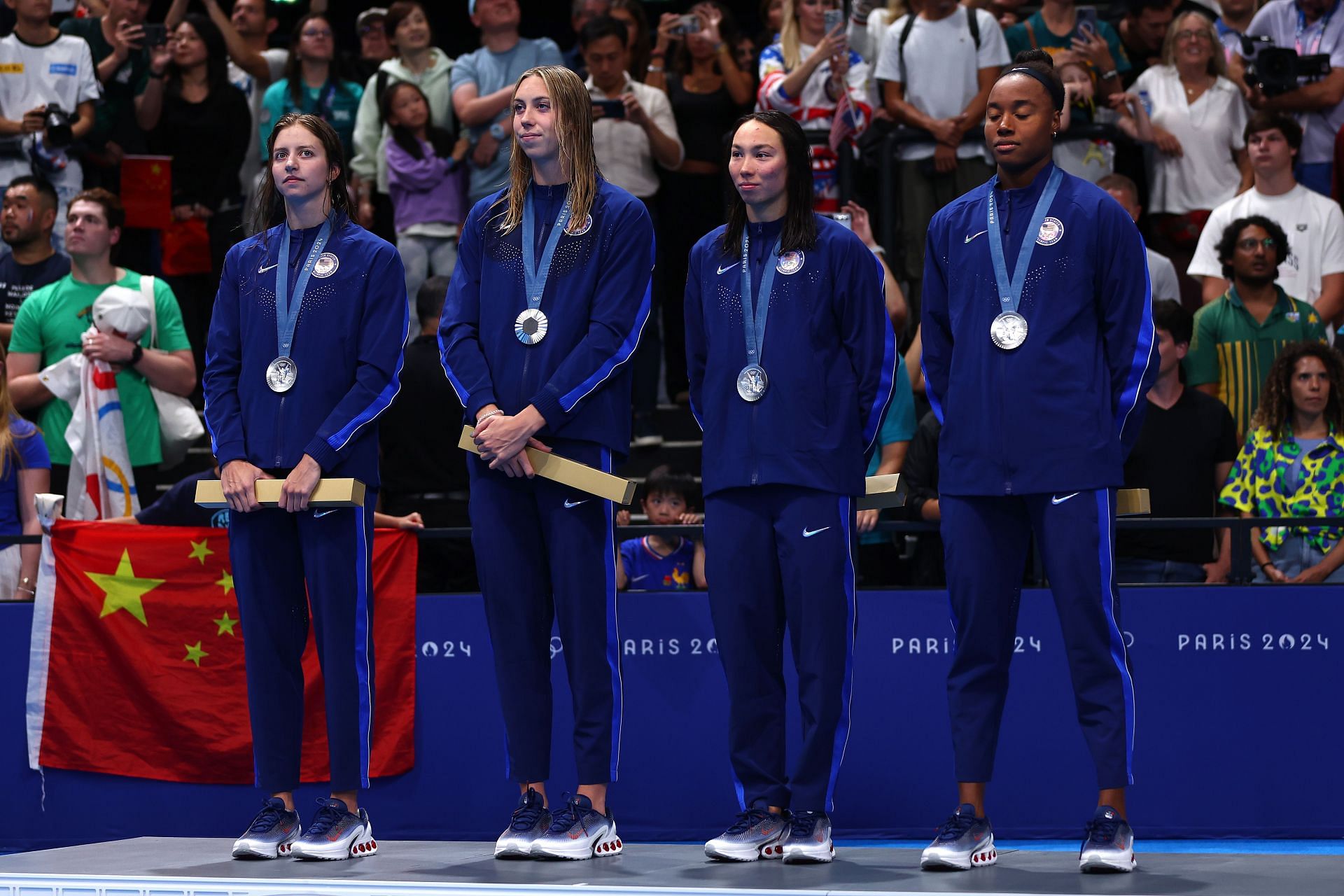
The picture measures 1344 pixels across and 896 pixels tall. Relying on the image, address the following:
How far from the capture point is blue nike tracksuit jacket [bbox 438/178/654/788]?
478cm

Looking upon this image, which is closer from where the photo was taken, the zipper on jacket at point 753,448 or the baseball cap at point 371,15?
the zipper on jacket at point 753,448

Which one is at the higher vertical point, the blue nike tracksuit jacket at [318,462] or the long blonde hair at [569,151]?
the long blonde hair at [569,151]

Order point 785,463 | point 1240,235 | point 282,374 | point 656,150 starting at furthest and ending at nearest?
point 656,150
point 1240,235
point 282,374
point 785,463

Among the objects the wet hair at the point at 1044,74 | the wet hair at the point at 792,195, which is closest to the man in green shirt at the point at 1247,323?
the wet hair at the point at 1044,74

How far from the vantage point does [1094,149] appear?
870cm

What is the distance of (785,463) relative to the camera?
4.65 m

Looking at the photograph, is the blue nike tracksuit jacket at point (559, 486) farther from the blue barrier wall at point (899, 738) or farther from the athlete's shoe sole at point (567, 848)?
the blue barrier wall at point (899, 738)

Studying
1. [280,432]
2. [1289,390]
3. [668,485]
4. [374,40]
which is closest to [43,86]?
[374,40]

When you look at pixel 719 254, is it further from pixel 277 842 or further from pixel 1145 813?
pixel 1145 813

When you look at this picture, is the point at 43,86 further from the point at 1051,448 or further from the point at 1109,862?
the point at 1109,862

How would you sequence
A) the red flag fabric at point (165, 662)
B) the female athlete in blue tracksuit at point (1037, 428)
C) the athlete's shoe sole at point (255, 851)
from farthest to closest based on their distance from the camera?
the red flag fabric at point (165, 662) < the athlete's shoe sole at point (255, 851) < the female athlete in blue tracksuit at point (1037, 428)

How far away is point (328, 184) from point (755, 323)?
146 cm

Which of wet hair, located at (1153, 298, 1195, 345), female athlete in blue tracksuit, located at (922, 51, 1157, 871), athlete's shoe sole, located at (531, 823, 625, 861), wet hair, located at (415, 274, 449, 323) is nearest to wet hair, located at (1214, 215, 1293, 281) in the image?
wet hair, located at (1153, 298, 1195, 345)

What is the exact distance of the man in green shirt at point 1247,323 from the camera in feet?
25.0
